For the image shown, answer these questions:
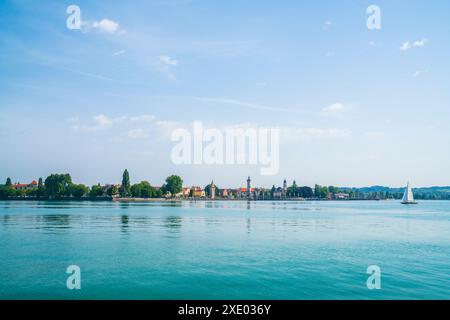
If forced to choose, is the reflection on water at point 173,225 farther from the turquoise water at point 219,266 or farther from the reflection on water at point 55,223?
the reflection on water at point 55,223

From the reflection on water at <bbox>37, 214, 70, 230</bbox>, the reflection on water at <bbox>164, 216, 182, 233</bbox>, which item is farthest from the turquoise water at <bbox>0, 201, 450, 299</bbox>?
the reflection on water at <bbox>37, 214, 70, 230</bbox>

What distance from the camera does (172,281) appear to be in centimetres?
2217

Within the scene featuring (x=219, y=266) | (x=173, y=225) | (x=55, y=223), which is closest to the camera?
(x=219, y=266)

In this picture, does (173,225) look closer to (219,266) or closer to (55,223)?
(55,223)

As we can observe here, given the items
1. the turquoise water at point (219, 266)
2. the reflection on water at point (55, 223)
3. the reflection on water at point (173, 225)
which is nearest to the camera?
the turquoise water at point (219, 266)

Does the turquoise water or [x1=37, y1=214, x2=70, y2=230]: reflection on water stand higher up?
the turquoise water

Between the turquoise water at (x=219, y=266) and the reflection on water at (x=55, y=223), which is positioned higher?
the turquoise water at (x=219, y=266)

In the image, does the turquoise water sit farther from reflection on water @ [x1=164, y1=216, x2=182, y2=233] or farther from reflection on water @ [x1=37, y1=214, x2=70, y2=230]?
reflection on water @ [x1=37, y1=214, x2=70, y2=230]

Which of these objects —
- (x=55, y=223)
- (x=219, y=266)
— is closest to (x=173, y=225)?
(x=55, y=223)

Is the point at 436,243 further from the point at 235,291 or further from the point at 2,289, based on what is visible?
the point at 2,289

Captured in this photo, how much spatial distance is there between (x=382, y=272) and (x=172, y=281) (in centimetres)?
1311

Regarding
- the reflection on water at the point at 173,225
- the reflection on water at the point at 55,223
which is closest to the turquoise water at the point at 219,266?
the reflection on water at the point at 173,225
